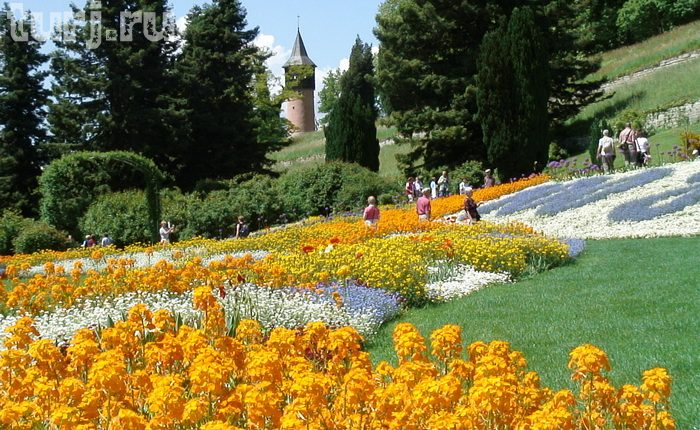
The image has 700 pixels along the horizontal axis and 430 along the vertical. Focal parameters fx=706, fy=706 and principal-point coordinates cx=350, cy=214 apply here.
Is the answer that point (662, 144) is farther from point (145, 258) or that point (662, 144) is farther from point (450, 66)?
point (145, 258)

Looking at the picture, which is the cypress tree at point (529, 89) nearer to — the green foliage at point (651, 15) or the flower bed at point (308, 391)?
the flower bed at point (308, 391)

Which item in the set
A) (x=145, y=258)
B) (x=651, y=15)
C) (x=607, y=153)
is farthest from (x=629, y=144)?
(x=651, y=15)

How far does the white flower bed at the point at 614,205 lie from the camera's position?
14188 mm

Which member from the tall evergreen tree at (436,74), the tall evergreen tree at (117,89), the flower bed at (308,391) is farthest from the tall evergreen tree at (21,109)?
the flower bed at (308,391)

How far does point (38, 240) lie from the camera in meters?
24.3

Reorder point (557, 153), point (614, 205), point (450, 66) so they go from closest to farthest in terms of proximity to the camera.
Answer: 1. point (614, 205)
2. point (557, 153)
3. point (450, 66)

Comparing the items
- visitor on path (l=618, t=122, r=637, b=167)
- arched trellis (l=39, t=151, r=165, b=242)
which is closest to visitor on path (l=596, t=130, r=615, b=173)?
visitor on path (l=618, t=122, r=637, b=167)

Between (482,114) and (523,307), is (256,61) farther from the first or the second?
(523,307)

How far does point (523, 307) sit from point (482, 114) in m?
18.6

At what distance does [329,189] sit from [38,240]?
404 inches

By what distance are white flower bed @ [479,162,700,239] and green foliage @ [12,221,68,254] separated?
14938mm

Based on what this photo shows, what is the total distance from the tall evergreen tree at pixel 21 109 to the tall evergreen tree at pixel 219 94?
7579mm

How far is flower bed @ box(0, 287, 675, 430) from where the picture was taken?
8.85ft

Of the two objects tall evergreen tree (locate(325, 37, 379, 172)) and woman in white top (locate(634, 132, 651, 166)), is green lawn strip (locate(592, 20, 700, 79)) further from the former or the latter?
woman in white top (locate(634, 132, 651, 166))
